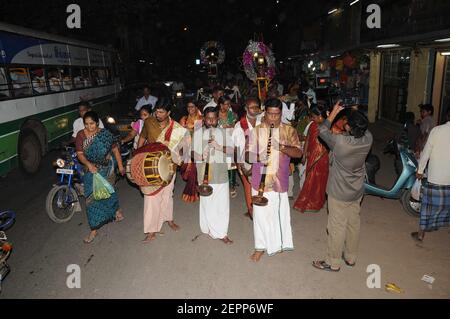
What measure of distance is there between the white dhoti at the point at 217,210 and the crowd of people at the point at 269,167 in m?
0.01

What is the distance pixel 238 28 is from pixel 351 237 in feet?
119

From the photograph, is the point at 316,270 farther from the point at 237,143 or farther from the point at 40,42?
the point at 40,42

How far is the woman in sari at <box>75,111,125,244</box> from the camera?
4.71 meters

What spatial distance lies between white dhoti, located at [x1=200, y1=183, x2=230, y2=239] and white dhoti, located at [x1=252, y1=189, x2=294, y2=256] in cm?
54

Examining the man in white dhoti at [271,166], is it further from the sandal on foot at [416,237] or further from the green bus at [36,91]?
the green bus at [36,91]

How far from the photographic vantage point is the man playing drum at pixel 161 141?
4805 mm

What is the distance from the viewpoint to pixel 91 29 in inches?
750

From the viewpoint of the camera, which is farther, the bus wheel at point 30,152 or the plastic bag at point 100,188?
the bus wheel at point 30,152

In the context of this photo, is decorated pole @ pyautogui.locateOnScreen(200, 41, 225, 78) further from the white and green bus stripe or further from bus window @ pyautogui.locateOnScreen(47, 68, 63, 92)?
bus window @ pyautogui.locateOnScreen(47, 68, 63, 92)

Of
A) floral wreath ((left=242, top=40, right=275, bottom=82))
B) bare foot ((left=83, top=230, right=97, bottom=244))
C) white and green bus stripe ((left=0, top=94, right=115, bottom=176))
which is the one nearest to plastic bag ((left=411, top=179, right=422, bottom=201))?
bare foot ((left=83, top=230, right=97, bottom=244))

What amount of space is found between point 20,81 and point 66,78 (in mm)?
2337

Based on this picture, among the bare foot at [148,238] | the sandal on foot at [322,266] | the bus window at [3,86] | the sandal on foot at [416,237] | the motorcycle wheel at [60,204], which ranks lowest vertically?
the sandal on foot at [416,237]

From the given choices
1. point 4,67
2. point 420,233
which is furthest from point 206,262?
point 4,67

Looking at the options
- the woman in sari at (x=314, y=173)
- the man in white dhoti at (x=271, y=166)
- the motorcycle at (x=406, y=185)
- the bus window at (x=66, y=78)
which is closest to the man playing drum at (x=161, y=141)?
the man in white dhoti at (x=271, y=166)
